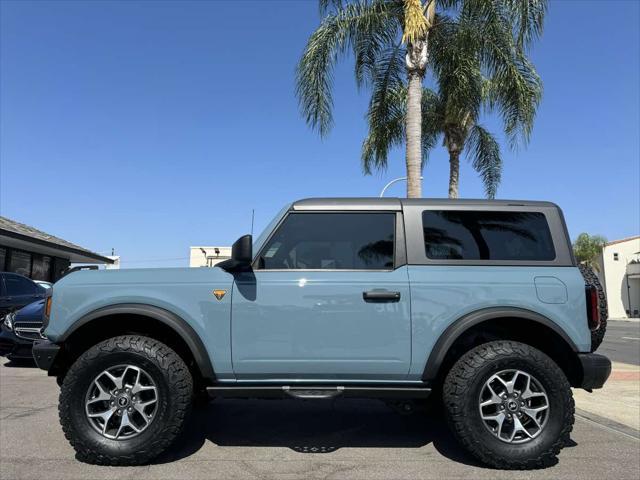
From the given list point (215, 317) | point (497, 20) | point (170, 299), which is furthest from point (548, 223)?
point (497, 20)

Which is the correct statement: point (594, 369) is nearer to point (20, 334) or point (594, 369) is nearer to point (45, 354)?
point (45, 354)

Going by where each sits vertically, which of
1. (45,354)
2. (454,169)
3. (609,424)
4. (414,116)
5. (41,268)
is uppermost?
(454,169)

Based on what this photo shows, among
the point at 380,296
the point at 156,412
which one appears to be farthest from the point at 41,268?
the point at 380,296

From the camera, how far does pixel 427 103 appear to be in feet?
46.8

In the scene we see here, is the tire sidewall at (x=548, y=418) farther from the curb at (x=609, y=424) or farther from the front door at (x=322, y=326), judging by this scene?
the curb at (x=609, y=424)

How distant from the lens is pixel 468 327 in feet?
12.2

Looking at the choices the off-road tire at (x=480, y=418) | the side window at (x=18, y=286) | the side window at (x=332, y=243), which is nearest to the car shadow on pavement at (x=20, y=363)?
the side window at (x=18, y=286)

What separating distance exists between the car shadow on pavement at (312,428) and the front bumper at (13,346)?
4.37m

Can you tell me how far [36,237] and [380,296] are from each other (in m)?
19.9

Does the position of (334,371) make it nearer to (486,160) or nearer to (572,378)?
(572,378)

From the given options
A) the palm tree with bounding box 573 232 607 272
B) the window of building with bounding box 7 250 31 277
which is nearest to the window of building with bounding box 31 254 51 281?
the window of building with bounding box 7 250 31 277

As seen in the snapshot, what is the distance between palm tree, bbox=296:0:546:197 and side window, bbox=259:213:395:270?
4.85 meters

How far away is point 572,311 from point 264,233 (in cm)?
251

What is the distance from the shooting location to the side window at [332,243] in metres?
3.97
